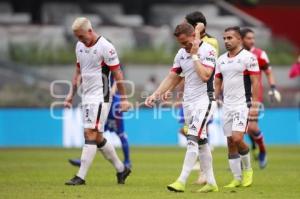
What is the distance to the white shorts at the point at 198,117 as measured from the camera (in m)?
12.8

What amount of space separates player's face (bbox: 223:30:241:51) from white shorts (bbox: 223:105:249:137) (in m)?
0.95

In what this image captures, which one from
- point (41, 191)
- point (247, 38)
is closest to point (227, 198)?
point (41, 191)

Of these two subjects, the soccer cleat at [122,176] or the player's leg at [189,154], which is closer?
the player's leg at [189,154]

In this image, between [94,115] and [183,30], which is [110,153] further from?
[183,30]

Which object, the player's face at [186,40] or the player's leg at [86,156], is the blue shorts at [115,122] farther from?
the player's face at [186,40]

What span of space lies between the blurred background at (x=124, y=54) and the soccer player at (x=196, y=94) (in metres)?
7.89

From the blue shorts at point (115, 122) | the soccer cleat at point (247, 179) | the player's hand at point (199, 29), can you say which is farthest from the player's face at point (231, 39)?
the blue shorts at point (115, 122)

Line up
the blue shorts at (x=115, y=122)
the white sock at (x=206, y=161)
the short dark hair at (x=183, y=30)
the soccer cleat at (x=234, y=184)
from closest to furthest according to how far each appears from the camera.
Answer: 1. the short dark hair at (x=183, y=30)
2. the white sock at (x=206, y=161)
3. the soccer cleat at (x=234, y=184)
4. the blue shorts at (x=115, y=122)

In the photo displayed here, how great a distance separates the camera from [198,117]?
12.8 meters

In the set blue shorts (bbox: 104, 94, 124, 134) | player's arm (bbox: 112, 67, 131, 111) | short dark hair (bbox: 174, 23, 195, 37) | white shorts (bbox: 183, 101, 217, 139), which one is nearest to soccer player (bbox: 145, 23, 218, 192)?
white shorts (bbox: 183, 101, 217, 139)

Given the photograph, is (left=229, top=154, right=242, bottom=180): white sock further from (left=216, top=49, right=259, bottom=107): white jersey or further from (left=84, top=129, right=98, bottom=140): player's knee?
(left=84, top=129, right=98, bottom=140): player's knee

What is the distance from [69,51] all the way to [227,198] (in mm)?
24836

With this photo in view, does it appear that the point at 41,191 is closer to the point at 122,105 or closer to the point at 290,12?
the point at 122,105

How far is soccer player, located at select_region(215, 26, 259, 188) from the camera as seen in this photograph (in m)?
14.0
